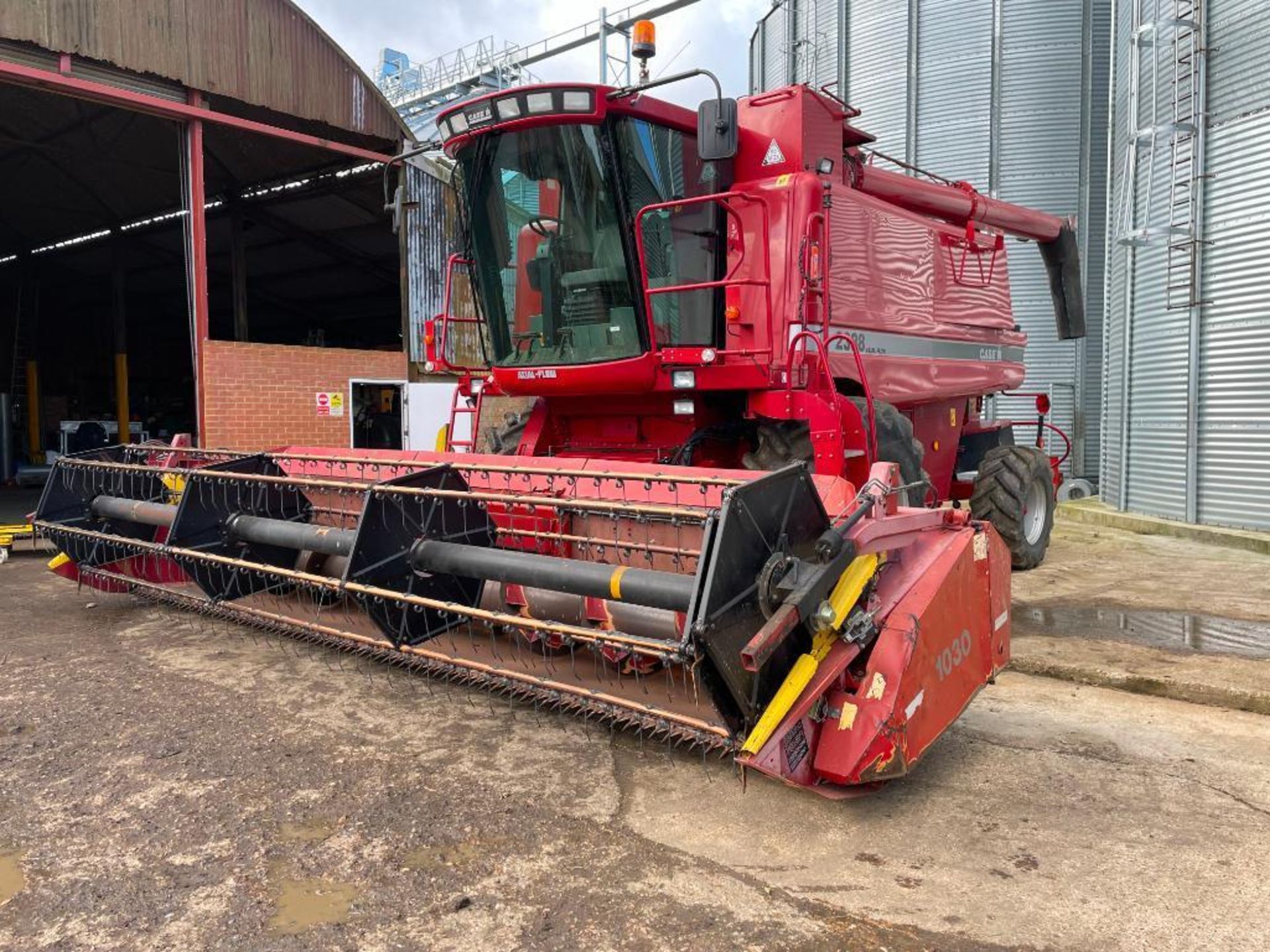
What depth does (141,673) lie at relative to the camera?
438cm

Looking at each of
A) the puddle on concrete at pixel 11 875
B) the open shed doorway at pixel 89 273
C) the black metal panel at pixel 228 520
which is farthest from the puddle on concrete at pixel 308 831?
the open shed doorway at pixel 89 273

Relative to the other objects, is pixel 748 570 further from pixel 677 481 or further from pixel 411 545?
pixel 411 545

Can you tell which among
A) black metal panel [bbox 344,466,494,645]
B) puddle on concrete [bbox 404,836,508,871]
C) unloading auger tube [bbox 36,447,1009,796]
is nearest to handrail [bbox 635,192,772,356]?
unloading auger tube [bbox 36,447,1009,796]

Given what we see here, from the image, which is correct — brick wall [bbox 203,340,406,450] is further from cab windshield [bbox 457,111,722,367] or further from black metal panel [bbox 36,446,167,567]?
cab windshield [bbox 457,111,722,367]

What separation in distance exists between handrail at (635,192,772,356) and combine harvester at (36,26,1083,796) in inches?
0.9

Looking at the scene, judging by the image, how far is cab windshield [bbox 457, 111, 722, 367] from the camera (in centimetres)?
468

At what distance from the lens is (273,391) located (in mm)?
10070

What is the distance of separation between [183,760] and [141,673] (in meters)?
1.32

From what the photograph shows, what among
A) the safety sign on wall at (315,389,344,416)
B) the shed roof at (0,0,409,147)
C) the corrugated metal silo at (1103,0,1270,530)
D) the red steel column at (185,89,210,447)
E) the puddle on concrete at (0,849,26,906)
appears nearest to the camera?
the puddle on concrete at (0,849,26,906)

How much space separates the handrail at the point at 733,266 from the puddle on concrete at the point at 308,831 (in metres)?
2.77

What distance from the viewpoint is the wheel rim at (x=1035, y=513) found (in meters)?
6.98

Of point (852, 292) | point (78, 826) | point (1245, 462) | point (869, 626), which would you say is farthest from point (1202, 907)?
point (1245, 462)

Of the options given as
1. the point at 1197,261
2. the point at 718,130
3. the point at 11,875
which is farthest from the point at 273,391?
the point at 1197,261

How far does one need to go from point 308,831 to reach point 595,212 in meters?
3.25
